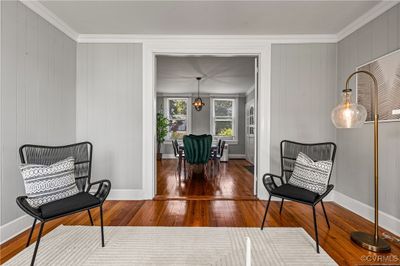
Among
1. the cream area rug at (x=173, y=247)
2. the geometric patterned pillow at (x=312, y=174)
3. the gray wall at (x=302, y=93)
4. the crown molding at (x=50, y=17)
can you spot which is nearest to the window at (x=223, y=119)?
the gray wall at (x=302, y=93)

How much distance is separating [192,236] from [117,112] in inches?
79.2

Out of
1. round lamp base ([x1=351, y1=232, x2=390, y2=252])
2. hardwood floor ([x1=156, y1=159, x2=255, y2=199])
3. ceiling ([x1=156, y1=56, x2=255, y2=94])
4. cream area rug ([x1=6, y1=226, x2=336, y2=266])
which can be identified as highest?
ceiling ([x1=156, y1=56, x2=255, y2=94])

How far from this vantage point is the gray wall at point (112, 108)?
10.1 ft

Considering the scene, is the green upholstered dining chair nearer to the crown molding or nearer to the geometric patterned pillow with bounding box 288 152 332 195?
the geometric patterned pillow with bounding box 288 152 332 195

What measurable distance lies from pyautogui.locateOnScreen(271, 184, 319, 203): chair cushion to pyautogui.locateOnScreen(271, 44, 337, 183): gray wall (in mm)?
962

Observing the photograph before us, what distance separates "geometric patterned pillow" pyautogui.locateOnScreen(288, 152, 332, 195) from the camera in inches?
80.2

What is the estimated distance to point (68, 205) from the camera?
1.69 m

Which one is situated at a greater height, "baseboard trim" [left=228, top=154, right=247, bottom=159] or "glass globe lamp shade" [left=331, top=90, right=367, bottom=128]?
"glass globe lamp shade" [left=331, top=90, right=367, bottom=128]

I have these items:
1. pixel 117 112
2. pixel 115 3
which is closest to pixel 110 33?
pixel 115 3

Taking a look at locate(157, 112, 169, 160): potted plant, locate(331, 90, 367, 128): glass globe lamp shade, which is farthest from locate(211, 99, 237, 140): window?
locate(331, 90, 367, 128): glass globe lamp shade

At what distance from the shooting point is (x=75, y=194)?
1924 millimetres

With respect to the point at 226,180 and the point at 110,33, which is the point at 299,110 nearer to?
the point at 226,180

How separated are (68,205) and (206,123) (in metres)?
6.37

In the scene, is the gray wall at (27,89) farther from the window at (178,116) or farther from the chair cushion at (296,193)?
the window at (178,116)
